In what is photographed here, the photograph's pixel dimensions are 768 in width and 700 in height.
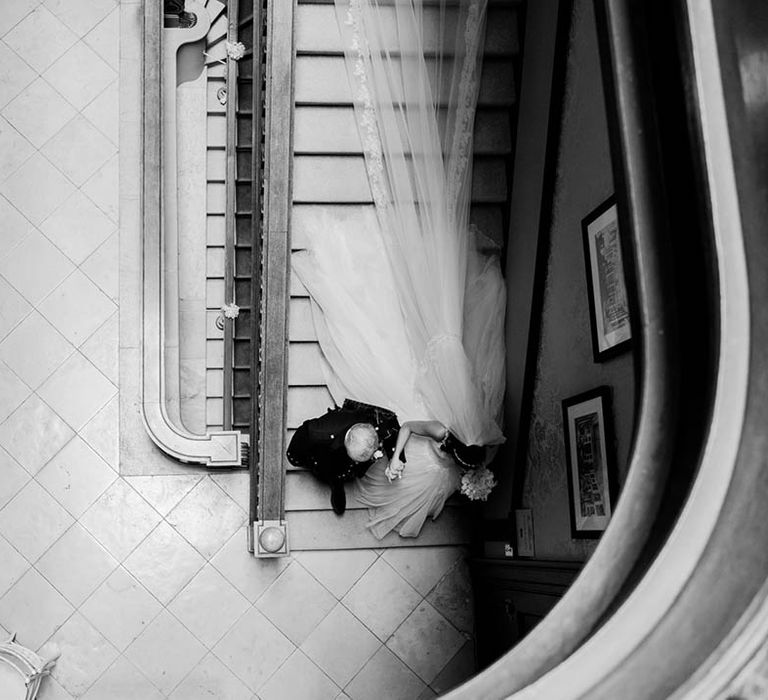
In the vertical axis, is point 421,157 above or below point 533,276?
above

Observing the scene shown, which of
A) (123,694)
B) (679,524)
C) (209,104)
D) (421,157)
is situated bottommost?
(123,694)

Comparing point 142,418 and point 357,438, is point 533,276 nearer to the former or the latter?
point 357,438

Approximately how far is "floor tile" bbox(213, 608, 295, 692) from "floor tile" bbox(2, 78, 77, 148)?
3778mm

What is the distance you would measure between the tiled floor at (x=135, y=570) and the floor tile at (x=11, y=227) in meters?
0.01

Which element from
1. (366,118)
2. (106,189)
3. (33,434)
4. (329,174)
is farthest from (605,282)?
(33,434)

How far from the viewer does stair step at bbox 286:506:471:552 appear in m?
5.86

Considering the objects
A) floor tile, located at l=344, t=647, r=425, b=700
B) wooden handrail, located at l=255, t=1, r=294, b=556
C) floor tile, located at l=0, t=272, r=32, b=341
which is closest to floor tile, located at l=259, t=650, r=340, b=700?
floor tile, located at l=344, t=647, r=425, b=700

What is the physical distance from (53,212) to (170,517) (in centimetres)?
237

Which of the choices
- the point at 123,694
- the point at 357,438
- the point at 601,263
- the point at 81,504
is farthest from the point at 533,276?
the point at 123,694

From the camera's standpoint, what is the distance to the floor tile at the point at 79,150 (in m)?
6.50

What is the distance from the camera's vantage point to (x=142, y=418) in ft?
20.1

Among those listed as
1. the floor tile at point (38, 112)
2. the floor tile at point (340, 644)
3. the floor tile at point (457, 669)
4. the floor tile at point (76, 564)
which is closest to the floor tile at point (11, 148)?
the floor tile at point (38, 112)

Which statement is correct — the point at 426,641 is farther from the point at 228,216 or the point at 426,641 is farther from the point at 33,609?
the point at 228,216

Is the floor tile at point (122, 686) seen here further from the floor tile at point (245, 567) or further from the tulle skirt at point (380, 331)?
the tulle skirt at point (380, 331)
